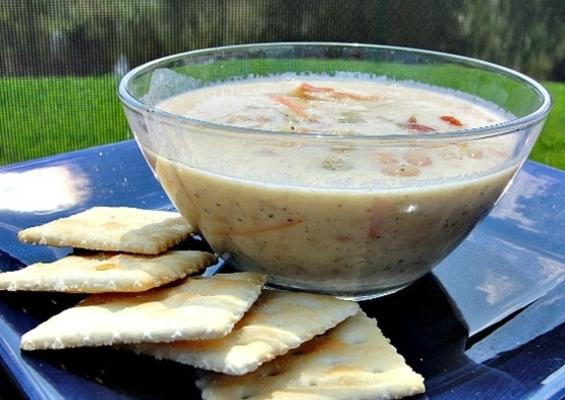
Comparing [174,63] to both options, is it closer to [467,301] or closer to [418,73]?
[418,73]

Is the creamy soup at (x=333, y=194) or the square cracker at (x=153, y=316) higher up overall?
the creamy soup at (x=333, y=194)

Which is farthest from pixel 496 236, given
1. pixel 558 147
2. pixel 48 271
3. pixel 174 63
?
pixel 558 147

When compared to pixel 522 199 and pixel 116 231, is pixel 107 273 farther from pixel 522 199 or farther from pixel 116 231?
pixel 522 199

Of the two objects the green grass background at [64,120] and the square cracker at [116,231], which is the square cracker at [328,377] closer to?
the square cracker at [116,231]

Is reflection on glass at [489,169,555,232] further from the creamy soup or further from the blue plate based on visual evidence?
the creamy soup

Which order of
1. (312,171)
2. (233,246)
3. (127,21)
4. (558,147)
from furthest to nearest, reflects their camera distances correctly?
(127,21) → (558,147) → (233,246) → (312,171)

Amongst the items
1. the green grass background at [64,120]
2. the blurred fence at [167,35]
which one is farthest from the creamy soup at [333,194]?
the blurred fence at [167,35]

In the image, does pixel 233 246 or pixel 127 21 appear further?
pixel 127 21

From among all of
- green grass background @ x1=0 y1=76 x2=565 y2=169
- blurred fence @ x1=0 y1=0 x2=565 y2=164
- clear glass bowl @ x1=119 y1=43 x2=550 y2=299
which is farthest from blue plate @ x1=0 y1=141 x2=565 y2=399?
blurred fence @ x1=0 y1=0 x2=565 y2=164
